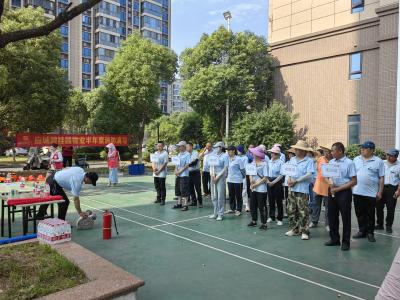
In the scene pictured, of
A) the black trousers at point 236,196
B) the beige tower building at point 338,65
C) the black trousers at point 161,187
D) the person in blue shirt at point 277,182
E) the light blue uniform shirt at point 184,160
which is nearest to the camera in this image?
the person in blue shirt at point 277,182

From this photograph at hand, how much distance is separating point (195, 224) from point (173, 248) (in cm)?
172

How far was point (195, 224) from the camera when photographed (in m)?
7.52

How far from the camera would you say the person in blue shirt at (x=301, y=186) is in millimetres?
6305

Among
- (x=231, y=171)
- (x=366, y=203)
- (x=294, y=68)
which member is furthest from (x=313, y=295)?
(x=294, y=68)

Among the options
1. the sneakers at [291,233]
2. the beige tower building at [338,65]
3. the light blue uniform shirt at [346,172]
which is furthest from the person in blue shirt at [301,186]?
the beige tower building at [338,65]

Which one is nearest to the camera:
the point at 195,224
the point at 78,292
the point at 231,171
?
the point at 78,292

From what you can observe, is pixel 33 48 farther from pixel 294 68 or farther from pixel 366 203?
pixel 366 203

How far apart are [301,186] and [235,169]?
216 cm

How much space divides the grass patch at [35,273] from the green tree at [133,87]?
16.4 metres

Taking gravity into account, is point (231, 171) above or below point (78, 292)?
above

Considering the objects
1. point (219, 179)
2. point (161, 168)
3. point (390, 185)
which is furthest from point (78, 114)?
point (390, 185)

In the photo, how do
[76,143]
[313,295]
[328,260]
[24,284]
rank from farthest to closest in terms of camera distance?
[76,143], [328,260], [313,295], [24,284]

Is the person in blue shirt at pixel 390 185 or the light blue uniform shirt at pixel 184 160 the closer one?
the person in blue shirt at pixel 390 185

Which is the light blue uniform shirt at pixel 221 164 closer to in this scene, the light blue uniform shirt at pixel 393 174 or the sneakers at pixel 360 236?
the sneakers at pixel 360 236
